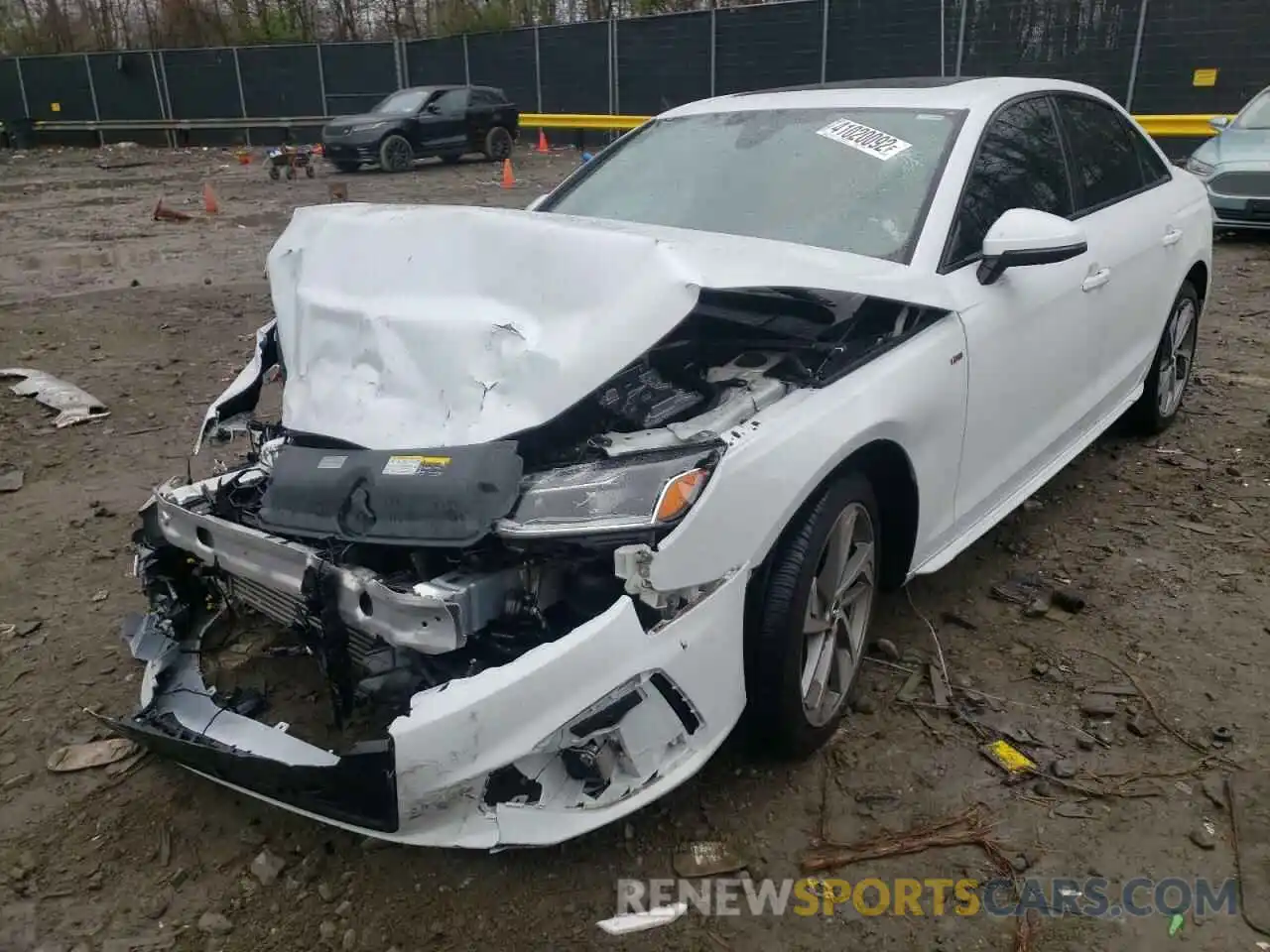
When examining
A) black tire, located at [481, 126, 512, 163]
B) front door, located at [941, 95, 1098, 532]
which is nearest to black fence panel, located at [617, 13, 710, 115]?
black tire, located at [481, 126, 512, 163]

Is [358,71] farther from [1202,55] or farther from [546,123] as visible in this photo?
[1202,55]

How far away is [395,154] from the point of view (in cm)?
1817

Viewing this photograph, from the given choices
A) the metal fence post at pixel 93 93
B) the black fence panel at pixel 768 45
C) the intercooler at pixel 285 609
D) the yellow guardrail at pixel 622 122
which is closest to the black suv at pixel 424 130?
the yellow guardrail at pixel 622 122

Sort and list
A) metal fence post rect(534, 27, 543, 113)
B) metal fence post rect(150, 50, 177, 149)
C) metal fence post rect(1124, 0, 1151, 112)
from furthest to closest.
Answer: metal fence post rect(150, 50, 177, 149) → metal fence post rect(534, 27, 543, 113) → metal fence post rect(1124, 0, 1151, 112)

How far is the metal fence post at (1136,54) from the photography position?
602 inches

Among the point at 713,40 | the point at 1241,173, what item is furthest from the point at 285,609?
the point at 713,40

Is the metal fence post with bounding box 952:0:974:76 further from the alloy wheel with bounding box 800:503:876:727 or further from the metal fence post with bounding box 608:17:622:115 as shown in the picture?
the alloy wheel with bounding box 800:503:876:727

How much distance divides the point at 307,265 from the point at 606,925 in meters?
2.01

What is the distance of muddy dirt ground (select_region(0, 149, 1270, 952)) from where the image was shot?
2.18 metres

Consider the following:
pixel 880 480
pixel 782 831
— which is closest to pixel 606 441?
pixel 880 480

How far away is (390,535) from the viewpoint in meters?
2.19

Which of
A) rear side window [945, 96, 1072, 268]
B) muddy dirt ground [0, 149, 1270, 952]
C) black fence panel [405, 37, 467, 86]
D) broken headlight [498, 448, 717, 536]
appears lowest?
muddy dirt ground [0, 149, 1270, 952]

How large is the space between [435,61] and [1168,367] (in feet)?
82.0

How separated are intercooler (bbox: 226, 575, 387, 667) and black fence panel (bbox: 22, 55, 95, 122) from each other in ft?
103
